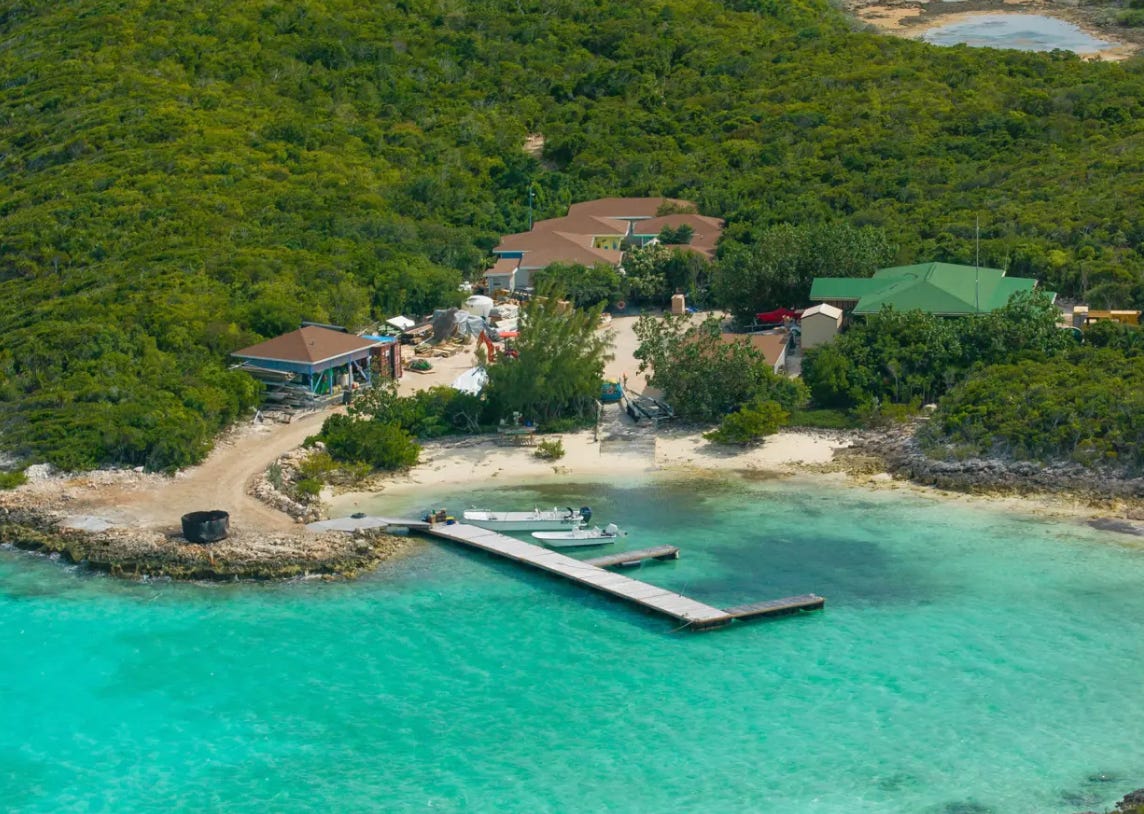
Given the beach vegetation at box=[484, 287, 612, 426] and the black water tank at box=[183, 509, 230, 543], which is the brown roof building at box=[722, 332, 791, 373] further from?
the black water tank at box=[183, 509, 230, 543]

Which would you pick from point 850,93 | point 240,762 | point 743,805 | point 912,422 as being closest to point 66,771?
point 240,762

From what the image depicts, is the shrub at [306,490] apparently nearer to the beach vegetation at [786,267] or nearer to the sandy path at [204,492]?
the sandy path at [204,492]

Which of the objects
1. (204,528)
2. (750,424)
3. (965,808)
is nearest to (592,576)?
(204,528)

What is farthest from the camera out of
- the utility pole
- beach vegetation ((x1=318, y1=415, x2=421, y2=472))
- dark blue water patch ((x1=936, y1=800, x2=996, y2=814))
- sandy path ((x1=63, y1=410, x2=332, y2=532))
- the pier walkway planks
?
the utility pole

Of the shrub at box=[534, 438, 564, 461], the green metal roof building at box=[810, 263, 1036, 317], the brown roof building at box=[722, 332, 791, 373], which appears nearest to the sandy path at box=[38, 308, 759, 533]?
Result: the shrub at box=[534, 438, 564, 461]

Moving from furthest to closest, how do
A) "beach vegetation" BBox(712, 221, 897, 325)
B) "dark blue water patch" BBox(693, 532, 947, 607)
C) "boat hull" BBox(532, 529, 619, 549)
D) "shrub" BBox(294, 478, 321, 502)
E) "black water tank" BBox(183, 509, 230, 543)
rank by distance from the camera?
1. "beach vegetation" BBox(712, 221, 897, 325)
2. "shrub" BBox(294, 478, 321, 502)
3. "boat hull" BBox(532, 529, 619, 549)
4. "black water tank" BBox(183, 509, 230, 543)
5. "dark blue water patch" BBox(693, 532, 947, 607)

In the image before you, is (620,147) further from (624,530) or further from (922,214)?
(624,530)
